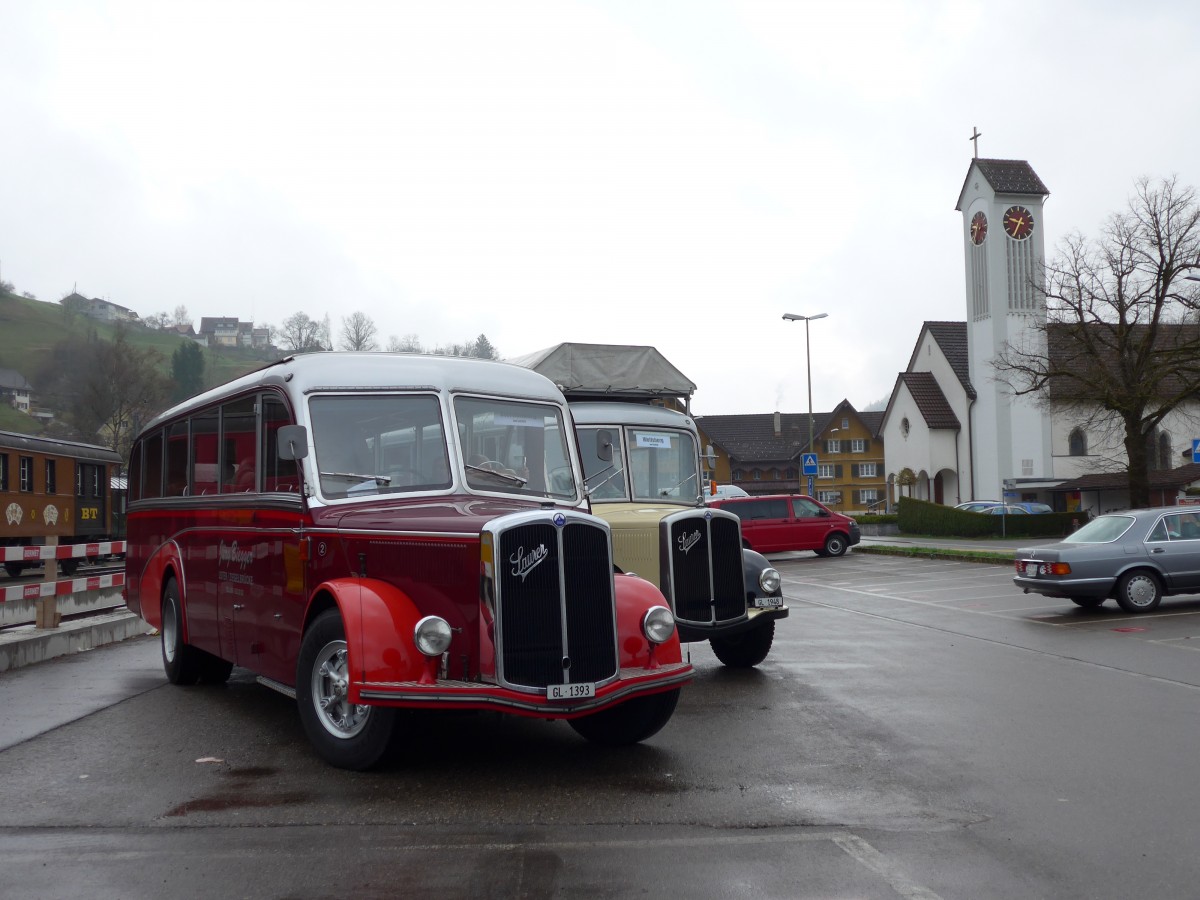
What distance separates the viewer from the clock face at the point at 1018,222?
63.9 meters

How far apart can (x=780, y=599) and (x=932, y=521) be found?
120ft

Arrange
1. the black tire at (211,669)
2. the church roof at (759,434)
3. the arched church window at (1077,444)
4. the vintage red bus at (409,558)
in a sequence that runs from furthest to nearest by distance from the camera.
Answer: the church roof at (759,434)
the arched church window at (1077,444)
the black tire at (211,669)
the vintage red bus at (409,558)

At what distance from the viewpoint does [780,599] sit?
11102mm

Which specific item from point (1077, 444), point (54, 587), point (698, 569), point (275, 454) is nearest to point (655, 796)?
point (275, 454)

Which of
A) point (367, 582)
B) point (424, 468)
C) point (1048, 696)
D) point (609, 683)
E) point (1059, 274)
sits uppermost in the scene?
point (1059, 274)

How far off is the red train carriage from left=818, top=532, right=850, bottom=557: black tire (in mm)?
20245

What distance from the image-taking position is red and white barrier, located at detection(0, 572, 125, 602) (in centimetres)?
1173

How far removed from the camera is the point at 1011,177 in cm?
6400

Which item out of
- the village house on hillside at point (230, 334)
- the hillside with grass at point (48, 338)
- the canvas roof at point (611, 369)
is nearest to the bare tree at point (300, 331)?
the hillside with grass at point (48, 338)

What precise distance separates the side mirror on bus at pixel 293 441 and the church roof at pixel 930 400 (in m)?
66.4

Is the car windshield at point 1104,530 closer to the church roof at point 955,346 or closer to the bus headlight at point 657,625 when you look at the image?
the bus headlight at point 657,625

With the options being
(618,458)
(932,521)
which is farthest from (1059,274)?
(618,458)

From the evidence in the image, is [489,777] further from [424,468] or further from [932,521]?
[932,521]

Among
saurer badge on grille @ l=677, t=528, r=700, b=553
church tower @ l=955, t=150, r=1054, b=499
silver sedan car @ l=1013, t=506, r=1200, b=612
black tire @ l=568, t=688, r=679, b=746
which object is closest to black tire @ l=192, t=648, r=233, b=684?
black tire @ l=568, t=688, r=679, b=746
